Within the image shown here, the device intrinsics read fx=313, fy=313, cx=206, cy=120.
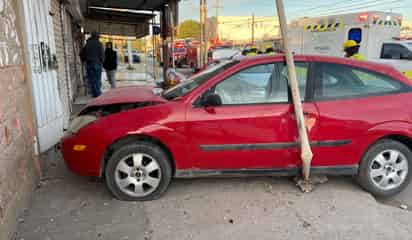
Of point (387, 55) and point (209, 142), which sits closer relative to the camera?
point (209, 142)

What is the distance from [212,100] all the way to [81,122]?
152cm

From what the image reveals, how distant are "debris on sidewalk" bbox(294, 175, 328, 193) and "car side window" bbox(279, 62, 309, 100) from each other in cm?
104

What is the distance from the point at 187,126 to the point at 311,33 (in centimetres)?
1344

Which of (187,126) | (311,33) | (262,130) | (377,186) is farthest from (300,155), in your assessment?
(311,33)

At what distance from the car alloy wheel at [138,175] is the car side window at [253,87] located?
105 cm

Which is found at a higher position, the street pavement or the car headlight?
the car headlight

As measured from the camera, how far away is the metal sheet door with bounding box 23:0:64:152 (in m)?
4.21

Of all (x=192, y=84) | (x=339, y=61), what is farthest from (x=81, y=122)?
(x=339, y=61)

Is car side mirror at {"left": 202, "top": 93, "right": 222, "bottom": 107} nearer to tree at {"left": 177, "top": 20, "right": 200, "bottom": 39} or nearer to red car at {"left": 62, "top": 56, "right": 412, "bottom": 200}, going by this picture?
red car at {"left": 62, "top": 56, "right": 412, "bottom": 200}

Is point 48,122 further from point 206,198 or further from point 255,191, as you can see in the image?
point 255,191

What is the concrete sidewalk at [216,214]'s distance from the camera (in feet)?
9.52

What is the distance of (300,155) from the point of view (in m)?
3.52

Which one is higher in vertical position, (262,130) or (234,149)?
(262,130)

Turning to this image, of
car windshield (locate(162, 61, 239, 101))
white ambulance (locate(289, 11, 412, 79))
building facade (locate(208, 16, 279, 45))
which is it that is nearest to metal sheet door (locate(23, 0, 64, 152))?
car windshield (locate(162, 61, 239, 101))
